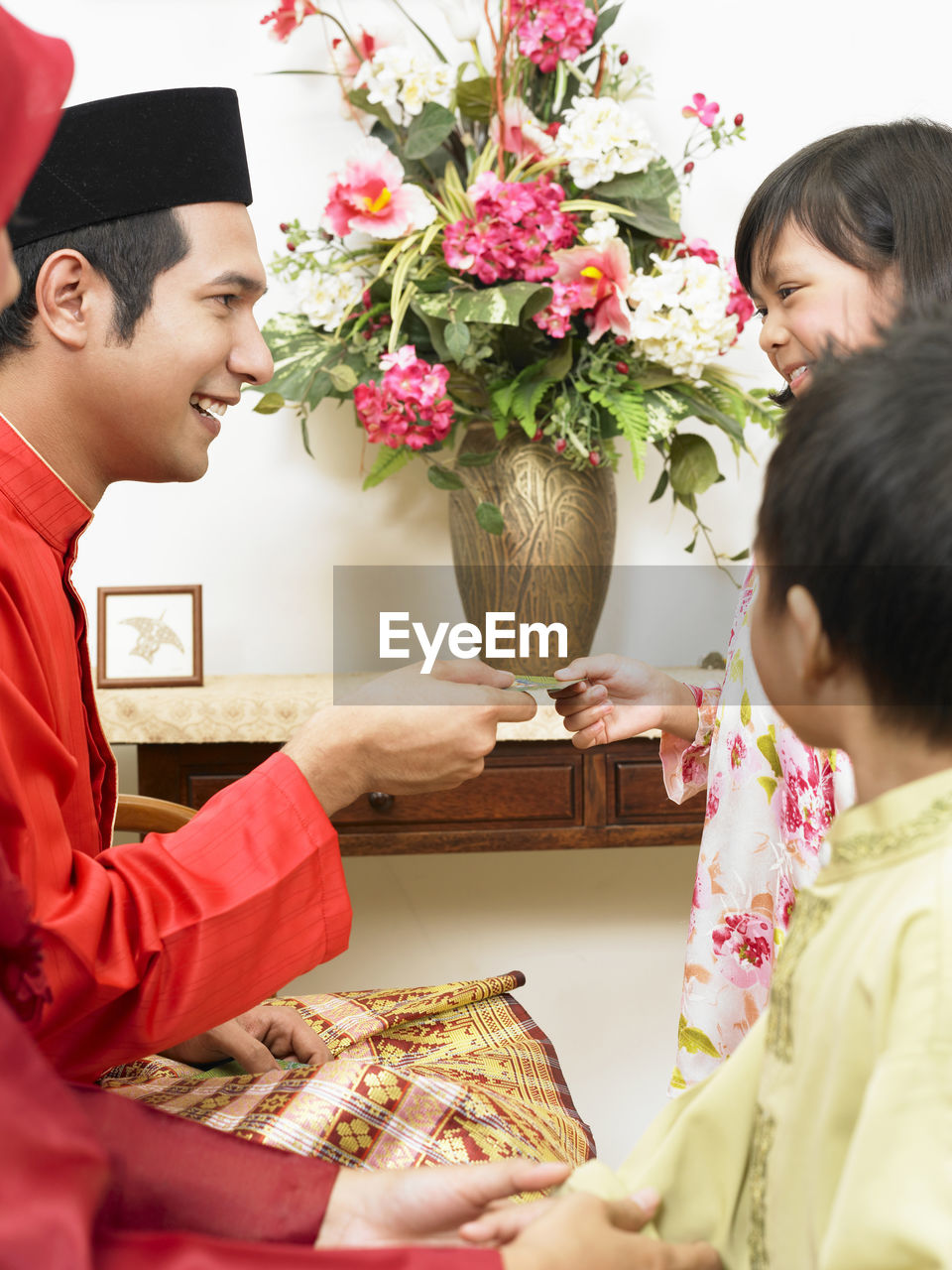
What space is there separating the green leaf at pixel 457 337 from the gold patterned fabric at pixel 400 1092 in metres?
0.87

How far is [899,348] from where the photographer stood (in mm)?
656

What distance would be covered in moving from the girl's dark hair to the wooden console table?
0.78m

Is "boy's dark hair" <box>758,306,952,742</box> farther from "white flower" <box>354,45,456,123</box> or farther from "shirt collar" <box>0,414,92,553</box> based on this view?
"white flower" <box>354,45,456,123</box>

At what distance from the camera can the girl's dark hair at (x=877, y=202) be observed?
1.07m

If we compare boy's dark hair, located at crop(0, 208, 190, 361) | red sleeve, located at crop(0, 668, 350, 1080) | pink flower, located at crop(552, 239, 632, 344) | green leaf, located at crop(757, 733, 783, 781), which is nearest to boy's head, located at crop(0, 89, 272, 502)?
boy's dark hair, located at crop(0, 208, 190, 361)

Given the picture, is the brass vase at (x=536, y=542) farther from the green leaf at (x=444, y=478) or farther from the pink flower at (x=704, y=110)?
the pink flower at (x=704, y=110)

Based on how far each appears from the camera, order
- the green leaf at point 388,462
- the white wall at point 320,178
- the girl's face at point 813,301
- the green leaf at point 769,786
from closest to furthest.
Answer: the girl's face at point 813,301 < the green leaf at point 769,786 < the green leaf at point 388,462 < the white wall at point 320,178

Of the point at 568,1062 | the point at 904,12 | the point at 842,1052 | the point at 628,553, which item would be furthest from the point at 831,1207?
the point at 904,12

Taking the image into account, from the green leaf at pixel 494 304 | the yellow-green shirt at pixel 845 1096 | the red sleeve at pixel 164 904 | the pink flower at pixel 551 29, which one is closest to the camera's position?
the yellow-green shirt at pixel 845 1096

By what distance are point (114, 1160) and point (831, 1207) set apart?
429 millimetres

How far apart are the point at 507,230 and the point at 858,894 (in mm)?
1173

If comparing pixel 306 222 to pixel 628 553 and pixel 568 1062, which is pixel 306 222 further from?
pixel 568 1062

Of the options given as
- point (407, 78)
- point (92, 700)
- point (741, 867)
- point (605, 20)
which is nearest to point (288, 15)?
point (407, 78)

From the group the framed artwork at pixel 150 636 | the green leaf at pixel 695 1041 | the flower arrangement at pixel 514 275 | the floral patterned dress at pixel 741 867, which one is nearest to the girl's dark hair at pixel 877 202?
the floral patterned dress at pixel 741 867
